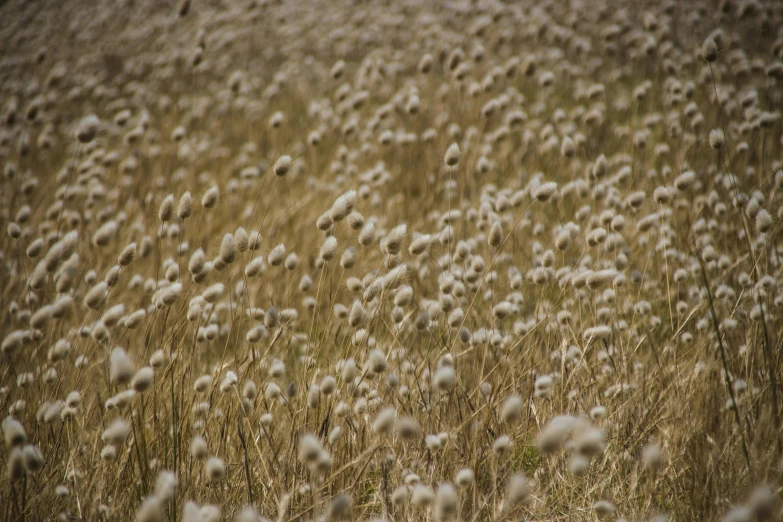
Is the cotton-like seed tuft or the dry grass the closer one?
the dry grass

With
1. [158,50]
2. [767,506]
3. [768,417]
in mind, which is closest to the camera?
[767,506]

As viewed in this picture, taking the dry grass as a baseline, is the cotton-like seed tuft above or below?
above

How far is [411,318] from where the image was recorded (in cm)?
249

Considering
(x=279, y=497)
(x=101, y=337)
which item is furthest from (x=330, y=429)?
(x=101, y=337)

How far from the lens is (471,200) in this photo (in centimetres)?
377

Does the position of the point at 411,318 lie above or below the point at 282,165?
below

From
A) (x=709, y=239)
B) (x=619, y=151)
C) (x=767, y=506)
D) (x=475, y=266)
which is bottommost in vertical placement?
(x=619, y=151)

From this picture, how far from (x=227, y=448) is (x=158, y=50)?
251 inches

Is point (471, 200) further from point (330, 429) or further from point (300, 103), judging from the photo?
point (300, 103)

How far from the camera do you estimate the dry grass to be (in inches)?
61.5

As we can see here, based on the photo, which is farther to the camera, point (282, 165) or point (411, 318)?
point (411, 318)

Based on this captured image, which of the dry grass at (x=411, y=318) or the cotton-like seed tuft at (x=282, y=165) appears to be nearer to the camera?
the dry grass at (x=411, y=318)

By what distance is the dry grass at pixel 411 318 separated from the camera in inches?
61.5

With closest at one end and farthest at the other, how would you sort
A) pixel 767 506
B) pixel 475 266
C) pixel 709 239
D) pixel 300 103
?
pixel 767 506, pixel 475 266, pixel 709 239, pixel 300 103
